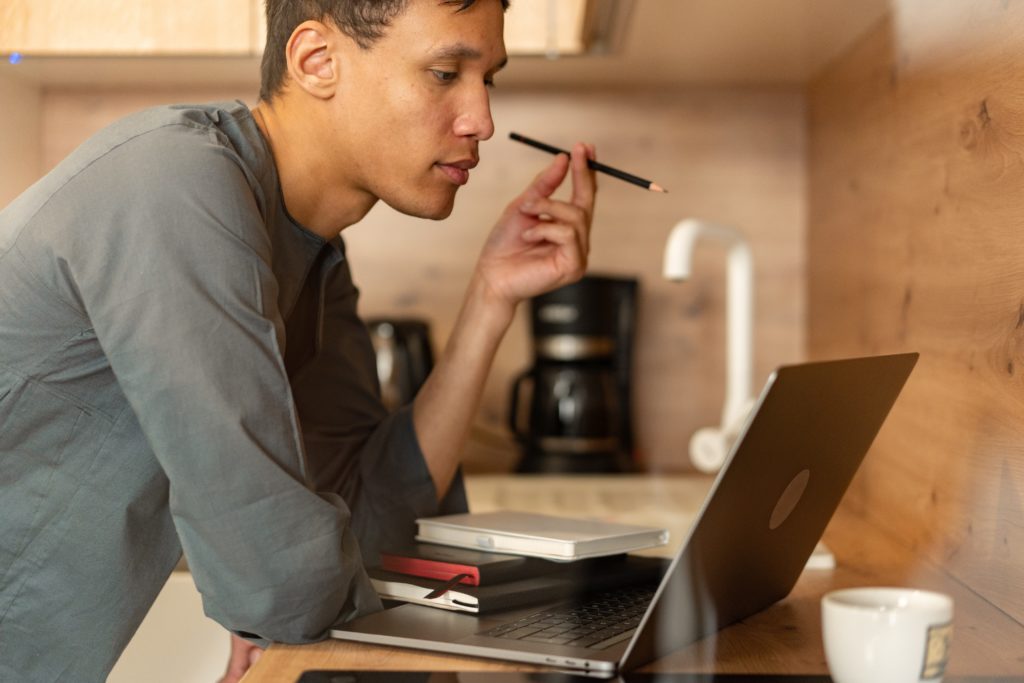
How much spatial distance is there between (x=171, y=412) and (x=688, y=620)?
1.26ft

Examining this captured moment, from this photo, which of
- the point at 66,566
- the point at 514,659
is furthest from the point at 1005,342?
the point at 66,566

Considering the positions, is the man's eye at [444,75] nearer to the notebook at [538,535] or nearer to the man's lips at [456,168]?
the man's lips at [456,168]

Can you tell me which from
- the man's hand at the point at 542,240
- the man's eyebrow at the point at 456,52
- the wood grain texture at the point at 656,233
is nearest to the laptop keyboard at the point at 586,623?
the man's hand at the point at 542,240

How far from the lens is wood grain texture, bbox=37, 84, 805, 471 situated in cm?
211

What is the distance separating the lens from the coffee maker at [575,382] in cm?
196

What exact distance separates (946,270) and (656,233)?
0.97 meters

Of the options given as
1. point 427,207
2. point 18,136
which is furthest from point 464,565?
point 18,136

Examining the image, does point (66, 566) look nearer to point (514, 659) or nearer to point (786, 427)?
point (514, 659)

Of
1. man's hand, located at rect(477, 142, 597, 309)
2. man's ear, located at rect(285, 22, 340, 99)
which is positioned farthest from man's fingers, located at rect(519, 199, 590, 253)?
man's ear, located at rect(285, 22, 340, 99)

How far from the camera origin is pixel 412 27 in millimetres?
987

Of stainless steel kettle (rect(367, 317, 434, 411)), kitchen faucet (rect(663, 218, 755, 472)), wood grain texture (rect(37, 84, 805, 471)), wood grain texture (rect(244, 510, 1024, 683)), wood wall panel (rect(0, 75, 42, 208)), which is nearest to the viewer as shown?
wood grain texture (rect(244, 510, 1024, 683))

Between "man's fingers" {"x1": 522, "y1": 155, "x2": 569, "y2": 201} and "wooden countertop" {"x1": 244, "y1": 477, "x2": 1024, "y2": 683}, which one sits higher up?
"man's fingers" {"x1": 522, "y1": 155, "x2": 569, "y2": 201}

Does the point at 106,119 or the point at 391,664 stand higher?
the point at 106,119

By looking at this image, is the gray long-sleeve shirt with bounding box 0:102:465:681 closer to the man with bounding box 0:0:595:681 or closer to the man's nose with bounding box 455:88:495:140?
the man with bounding box 0:0:595:681
